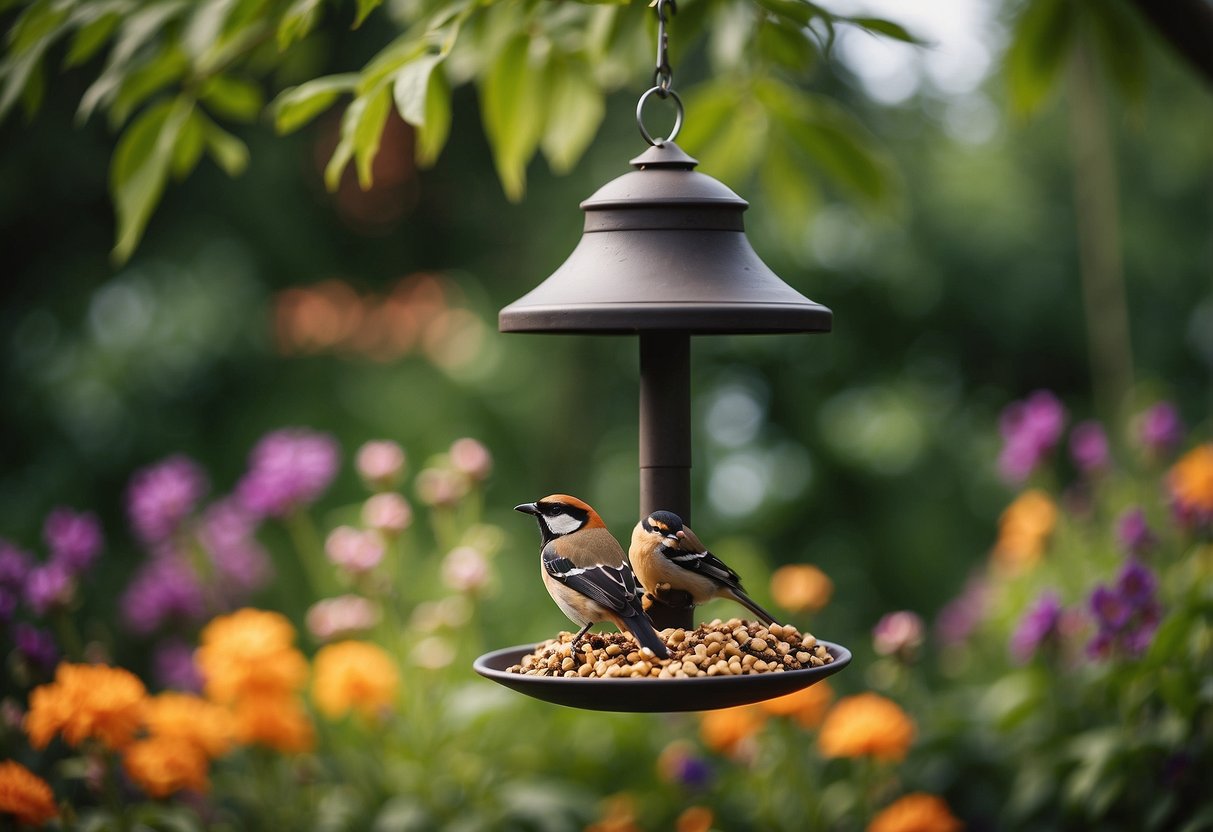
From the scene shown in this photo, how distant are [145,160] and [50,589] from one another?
1033 mm

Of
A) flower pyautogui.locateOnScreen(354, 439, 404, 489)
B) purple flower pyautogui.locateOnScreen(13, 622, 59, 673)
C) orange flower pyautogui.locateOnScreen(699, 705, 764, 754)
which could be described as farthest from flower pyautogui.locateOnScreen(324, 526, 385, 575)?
orange flower pyautogui.locateOnScreen(699, 705, 764, 754)

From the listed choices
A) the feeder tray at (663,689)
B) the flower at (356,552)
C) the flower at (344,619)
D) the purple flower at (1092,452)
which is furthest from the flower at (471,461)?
the purple flower at (1092,452)

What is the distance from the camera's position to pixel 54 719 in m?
2.50

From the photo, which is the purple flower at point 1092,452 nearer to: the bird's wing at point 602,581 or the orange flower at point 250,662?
the bird's wing at point 602,581

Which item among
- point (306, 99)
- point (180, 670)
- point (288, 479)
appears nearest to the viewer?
point (306, 99)

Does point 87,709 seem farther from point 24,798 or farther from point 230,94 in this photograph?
point 230,94

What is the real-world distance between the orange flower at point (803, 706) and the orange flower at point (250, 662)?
45.5 inches

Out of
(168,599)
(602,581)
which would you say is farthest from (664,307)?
(168,599)

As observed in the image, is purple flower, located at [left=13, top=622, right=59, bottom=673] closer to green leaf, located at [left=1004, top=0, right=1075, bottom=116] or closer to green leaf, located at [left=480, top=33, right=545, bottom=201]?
green leaf, located at [left=480, top=33, right=545, bottom=201]

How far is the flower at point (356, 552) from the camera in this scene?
2.98 metres

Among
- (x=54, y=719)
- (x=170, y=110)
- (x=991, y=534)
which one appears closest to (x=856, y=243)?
(x=991, y=534)

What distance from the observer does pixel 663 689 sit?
66.2 inches

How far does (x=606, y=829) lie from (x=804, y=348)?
297 cm

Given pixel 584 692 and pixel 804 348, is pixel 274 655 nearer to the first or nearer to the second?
pixel 584 692
